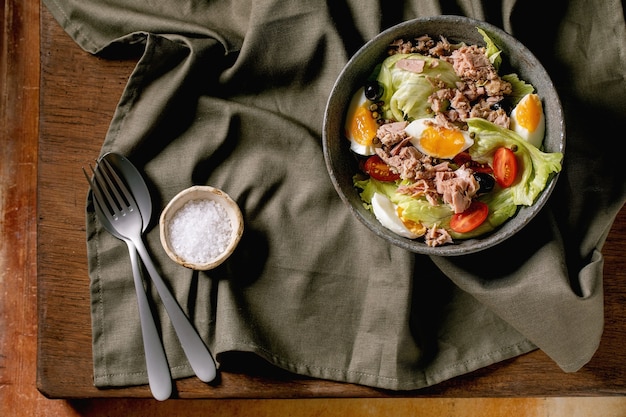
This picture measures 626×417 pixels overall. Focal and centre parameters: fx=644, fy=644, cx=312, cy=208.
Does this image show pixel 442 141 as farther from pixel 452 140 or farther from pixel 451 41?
pixel 451 41

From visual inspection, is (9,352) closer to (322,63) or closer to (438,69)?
(322,63)

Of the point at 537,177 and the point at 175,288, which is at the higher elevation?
the point at 537,177

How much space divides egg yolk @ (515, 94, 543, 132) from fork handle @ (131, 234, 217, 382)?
101 cm

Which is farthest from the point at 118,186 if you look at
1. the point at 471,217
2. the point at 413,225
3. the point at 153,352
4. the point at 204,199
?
the point at 471,217

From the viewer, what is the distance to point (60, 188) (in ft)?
6.02

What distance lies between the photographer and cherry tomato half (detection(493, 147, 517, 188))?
152 centimetres

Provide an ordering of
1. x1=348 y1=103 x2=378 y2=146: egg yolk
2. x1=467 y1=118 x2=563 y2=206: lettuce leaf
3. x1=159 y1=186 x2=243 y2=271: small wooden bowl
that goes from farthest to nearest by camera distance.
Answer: x1=159 y1=186 x2=243 y2=271: small wooden bowl
x1=348 y1=103 x2=378 y2=146: egg yolk
x1=467 y1=118 x2=563 y2=206: lettuce leaf

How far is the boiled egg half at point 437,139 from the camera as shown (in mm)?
1519

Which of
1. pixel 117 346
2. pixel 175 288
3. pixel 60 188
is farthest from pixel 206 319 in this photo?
pixel 60 188

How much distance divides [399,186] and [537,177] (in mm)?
322

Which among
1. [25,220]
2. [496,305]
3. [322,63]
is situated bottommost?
[25,220]

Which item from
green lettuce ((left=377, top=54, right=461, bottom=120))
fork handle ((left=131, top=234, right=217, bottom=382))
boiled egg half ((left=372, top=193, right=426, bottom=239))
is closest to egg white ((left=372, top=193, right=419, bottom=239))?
boiled egg half ((left=372, top=193, right=426, bottom=239))

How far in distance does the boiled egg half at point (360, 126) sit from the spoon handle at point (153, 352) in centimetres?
70

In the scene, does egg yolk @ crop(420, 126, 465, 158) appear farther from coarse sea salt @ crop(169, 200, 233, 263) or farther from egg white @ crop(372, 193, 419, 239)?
coarse sea salt @ crop(169, 200, 233, 263)
